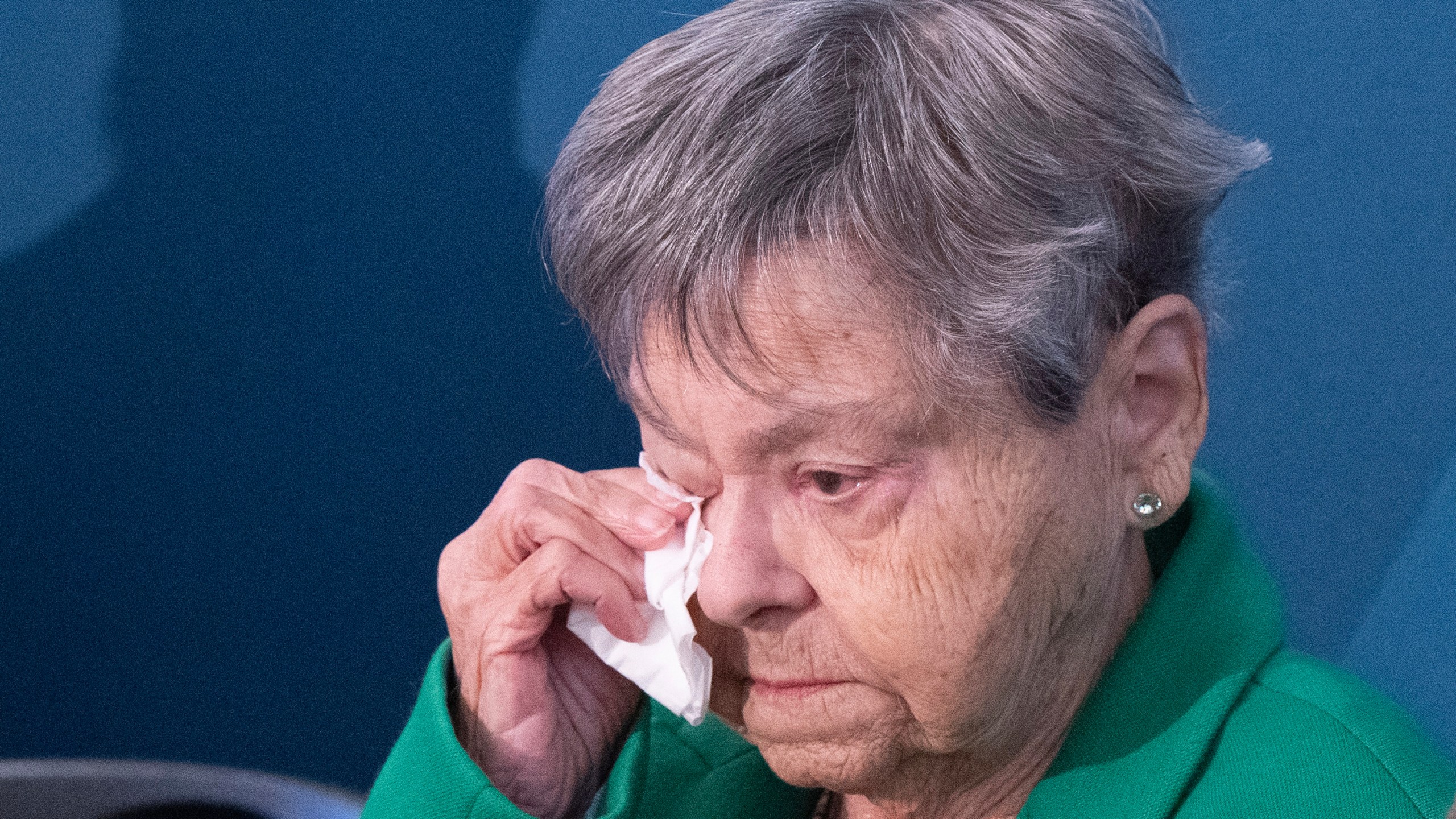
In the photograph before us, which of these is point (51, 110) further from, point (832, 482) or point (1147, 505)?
point (1147, 505)

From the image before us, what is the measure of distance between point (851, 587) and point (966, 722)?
0.58ft

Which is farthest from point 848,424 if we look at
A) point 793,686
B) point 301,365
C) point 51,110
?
point 51,110

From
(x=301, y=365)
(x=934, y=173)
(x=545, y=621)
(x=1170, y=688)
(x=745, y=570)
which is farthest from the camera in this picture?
(x=301, y=365)

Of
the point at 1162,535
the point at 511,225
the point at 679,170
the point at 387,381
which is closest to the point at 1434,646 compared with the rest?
the point at 1162,535

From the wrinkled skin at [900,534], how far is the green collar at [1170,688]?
41 mm

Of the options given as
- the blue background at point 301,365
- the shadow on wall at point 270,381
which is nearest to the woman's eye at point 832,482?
the blue background at point 301,365

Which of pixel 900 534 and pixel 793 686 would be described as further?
pixel 793 686

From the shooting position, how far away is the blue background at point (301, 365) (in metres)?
1.85

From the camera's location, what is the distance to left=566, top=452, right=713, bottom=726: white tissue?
4.35 ft

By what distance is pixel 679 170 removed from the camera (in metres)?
1.16

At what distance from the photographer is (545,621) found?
152 cm

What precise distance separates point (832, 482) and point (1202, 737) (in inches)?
18.0

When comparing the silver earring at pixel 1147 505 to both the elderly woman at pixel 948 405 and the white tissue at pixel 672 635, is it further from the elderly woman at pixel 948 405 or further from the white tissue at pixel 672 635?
the white tissue at pixel 672 635

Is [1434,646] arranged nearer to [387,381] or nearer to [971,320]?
[971,320]
